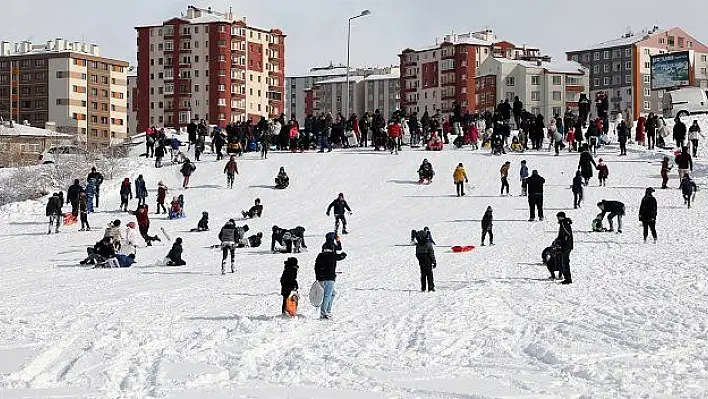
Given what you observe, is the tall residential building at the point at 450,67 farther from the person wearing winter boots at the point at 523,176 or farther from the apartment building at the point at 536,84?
the person wearing winter boots at the point at 523,176

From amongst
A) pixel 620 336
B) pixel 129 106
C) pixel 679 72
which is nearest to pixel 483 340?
pixel 620 336

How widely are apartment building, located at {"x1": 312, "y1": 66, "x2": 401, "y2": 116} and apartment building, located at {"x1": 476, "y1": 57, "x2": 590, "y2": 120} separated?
3733 centimetres

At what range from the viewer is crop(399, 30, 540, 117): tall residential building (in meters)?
125

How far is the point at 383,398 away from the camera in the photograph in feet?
32.0

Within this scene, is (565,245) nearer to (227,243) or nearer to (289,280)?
(289,280)

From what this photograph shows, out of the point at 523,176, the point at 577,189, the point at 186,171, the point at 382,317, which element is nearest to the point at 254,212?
the point at 186,171

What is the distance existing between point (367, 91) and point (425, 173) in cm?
12076

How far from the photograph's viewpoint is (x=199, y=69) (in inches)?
4579

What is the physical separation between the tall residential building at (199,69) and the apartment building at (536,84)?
1127 inches

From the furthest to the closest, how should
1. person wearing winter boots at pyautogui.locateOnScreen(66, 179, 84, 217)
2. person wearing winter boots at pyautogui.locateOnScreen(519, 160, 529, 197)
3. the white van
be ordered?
the white van → person wearing winter boots at pyautogui.locateOnScreen(519, 160, 529, 197) → person wearing winter boots at pyautogui.locateOnScreen(66, 179, 84, 217)

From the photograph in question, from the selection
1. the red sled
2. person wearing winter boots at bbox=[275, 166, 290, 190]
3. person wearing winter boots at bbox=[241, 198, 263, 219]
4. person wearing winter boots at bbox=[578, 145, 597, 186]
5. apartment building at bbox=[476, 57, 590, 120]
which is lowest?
the red sled

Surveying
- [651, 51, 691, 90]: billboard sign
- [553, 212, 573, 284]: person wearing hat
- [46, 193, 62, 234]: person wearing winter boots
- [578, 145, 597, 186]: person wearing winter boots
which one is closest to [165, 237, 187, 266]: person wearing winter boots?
[46, 193, 62, 234]: person wearing winter boots

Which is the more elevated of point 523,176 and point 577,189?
point 523,176

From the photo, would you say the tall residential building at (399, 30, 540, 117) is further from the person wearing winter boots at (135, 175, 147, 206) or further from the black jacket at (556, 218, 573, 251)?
the black jacket at (556, 218, 573, 251)
